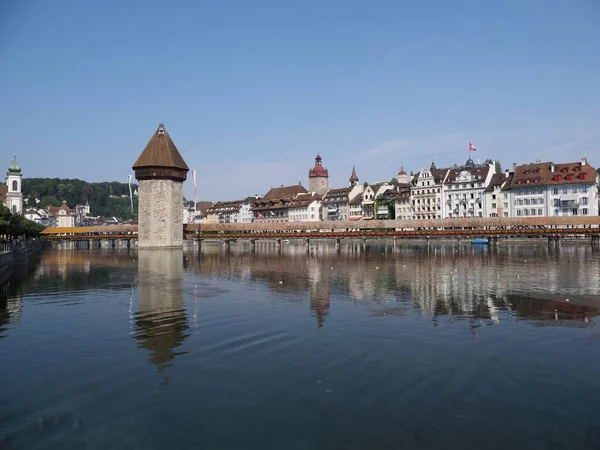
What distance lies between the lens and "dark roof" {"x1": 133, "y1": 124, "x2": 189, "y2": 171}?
209ft

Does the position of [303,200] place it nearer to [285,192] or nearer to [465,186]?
[285,192]

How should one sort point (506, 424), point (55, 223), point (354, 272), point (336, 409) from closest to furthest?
point (506, 424) < point (336, 409) < point (354, 272) < point (55, 223)

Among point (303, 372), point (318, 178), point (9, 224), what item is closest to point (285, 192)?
point (318, 178)

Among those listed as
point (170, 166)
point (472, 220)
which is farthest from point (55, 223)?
point (472, 220)

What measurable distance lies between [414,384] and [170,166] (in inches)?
2316

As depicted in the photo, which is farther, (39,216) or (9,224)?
(39,216)

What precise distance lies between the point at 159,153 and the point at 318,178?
196ft

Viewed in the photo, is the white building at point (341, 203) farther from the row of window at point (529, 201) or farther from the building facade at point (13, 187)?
the building facade at point (13, 187)

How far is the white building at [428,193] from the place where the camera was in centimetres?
Answer: 8256

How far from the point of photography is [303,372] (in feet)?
32.0

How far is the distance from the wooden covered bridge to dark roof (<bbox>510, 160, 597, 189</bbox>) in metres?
6.32

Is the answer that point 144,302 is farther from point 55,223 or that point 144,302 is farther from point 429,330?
point 55,223

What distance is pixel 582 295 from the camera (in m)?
18.7

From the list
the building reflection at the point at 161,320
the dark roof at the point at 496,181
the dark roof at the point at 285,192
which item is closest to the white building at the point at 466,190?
the dark roof at the point at 496,181
